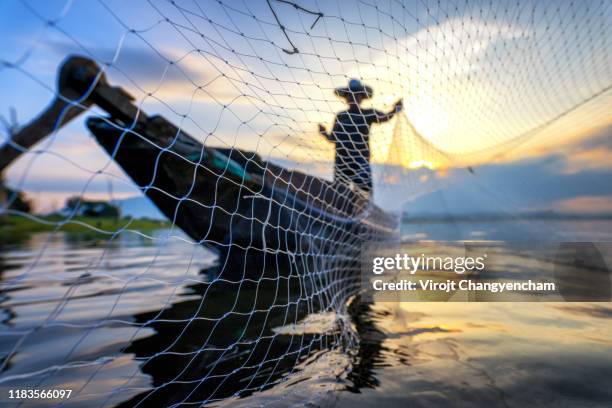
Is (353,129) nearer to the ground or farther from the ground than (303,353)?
farther from the ground

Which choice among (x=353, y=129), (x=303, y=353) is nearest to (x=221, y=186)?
(x=353, y=129)

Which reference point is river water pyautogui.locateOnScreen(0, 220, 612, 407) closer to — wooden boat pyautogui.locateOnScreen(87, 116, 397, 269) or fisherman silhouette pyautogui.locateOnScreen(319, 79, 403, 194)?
wooden boat pyautogui.locateOnScreen(87, 116, 397, 269)

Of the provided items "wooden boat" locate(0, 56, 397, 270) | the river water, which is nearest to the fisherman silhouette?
"wooden boat" locate(0, 56, 397, 270)

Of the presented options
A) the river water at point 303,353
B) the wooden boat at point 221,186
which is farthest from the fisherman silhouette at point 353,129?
the river water at point 303,353

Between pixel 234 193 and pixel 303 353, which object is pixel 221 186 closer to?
pixel 234 193

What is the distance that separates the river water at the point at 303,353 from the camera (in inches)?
61.2

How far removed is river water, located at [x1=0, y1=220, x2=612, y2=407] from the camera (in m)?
1.55

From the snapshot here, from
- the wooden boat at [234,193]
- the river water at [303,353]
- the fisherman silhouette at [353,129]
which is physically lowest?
the river water at [303,353]

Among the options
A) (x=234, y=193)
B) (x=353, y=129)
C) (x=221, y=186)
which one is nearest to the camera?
(x=221, y=186)

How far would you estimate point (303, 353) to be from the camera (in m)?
2.09

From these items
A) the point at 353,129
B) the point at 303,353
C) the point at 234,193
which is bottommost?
the point at 303,353

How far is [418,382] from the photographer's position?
170 cm

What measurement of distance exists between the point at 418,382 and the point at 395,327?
99 centimetres

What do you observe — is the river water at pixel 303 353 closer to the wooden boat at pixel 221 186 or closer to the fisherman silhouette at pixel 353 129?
the wooden boat at pixel 221 186
